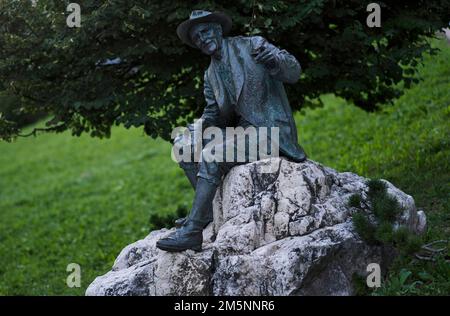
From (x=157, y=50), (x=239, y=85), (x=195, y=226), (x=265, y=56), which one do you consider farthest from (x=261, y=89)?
(x=157, y=50)

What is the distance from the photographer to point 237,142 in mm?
6934

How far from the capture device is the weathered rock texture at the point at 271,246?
6.24 m

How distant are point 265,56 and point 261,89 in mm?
314

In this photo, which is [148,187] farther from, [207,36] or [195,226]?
[195,226]

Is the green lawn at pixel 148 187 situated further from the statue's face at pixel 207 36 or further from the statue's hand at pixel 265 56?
the statue's face at pixel 207 36

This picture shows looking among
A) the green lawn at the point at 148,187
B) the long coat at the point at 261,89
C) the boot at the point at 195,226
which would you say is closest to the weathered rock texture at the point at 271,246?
the boot at the point at 195,226

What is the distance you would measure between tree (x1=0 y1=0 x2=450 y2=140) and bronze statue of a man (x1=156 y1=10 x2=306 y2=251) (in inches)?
62.3


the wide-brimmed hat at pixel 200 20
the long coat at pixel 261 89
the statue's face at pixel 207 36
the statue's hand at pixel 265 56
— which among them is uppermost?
the wide-brimmed hat at pixel 200 20

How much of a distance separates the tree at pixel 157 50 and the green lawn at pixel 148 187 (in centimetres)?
182

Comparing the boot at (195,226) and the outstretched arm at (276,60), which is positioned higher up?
the outstretched arm at (276,60)

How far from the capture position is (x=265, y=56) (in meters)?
6.93

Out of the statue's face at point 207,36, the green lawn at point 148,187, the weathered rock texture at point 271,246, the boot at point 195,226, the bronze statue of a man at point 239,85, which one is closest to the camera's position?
the weathered rock texture at point 271,246

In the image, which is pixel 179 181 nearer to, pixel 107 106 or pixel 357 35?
pixel 107 106
